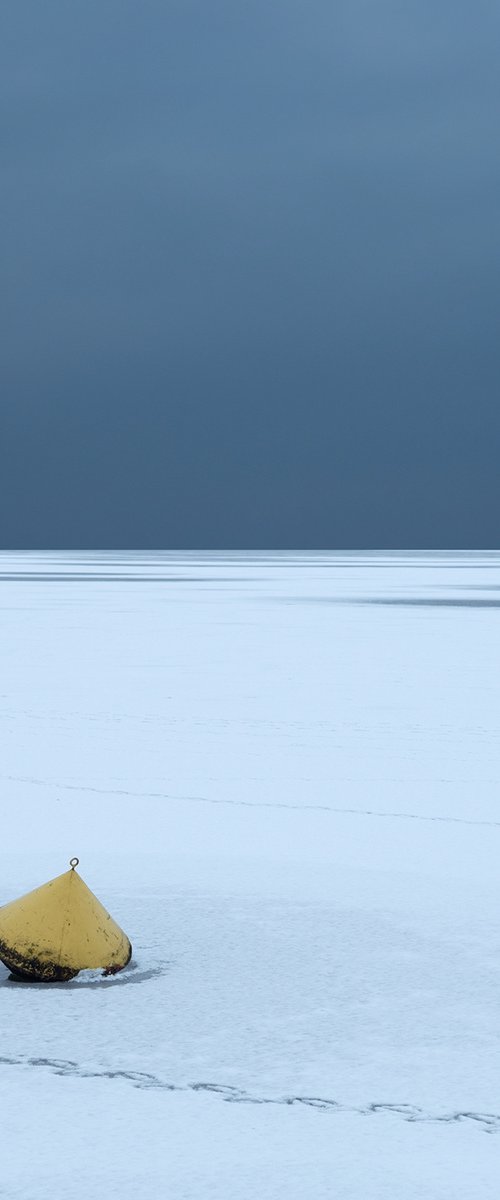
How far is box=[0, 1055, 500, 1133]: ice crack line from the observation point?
3789 mm

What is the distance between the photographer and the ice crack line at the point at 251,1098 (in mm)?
3789

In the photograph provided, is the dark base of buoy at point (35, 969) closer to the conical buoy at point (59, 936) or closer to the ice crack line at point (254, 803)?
the conical buoy at point (59, 936)

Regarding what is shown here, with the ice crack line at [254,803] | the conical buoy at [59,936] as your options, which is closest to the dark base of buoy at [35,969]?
the conical buoy at [59,936]

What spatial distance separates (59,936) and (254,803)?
347 centimetres

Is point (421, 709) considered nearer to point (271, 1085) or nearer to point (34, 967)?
point (34, 967)

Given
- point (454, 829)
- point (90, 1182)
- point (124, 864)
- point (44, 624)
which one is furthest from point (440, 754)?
point (44, 624)

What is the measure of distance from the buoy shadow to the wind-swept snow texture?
0.05 feet

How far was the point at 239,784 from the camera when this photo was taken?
9188 mm

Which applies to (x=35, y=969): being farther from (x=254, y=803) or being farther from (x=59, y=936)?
(x=254, y=803)

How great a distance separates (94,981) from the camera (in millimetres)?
5141

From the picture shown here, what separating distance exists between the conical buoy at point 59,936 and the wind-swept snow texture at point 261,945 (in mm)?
71

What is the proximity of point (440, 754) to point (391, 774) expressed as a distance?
2.81 feet

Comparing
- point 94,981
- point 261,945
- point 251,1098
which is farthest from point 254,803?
point 251,1098

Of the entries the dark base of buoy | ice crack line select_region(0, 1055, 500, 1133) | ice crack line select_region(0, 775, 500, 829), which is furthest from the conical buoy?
ice crack line select_region(0, 775, 500, 829)
